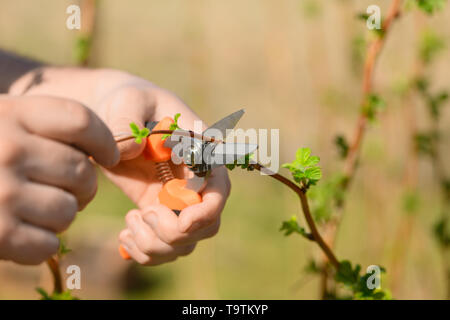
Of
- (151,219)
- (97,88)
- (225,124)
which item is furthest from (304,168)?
(97,88)

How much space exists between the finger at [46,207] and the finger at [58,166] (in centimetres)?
1

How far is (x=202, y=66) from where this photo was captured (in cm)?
175

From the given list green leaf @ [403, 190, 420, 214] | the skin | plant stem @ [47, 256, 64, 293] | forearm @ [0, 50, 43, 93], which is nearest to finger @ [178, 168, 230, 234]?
the skin

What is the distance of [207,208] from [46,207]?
7.5 inches

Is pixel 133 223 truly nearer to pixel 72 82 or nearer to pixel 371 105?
pixel 72 82

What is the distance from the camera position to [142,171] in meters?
0.71

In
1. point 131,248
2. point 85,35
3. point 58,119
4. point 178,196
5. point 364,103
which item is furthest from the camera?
point 85,35

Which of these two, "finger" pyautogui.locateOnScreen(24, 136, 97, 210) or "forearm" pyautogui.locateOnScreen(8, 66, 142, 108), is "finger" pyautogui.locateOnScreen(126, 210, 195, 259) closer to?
"finger" pyautogui.locateOnScreen(24, 136, 97, 210)

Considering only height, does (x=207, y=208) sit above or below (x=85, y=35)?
below

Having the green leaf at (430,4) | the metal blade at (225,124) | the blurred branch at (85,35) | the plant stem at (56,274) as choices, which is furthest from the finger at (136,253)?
the blurred branch at (85,35)

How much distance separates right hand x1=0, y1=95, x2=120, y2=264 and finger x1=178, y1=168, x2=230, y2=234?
13cm

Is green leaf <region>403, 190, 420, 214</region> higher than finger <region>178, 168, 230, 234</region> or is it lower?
higher

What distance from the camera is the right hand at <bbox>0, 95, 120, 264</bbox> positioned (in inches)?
16.9
